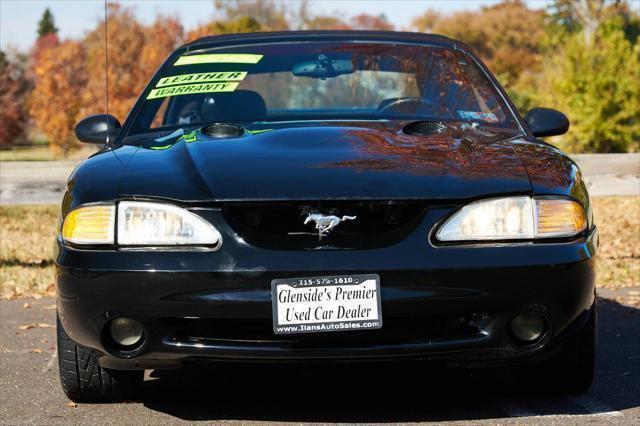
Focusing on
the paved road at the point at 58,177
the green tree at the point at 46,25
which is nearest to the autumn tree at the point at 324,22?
the green tree at the point at 46,25

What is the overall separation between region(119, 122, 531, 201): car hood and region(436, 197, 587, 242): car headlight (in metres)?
0.05

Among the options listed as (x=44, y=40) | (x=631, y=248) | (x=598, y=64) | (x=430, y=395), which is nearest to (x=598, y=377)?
(x=430, y=395)

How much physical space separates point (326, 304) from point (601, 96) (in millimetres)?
19559

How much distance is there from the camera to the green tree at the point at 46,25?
371ft

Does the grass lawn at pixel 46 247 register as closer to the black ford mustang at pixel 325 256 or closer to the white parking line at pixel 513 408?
the white parking line at pixel 513 408

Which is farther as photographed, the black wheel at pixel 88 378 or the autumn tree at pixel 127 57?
the autumn tree at pixel 127 57

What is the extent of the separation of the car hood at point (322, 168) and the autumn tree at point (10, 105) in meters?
67.3

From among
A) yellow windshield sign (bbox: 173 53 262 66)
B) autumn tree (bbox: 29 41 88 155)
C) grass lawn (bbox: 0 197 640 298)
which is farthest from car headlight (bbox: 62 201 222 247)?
autumn tree (bbox: 29 41 88 155)

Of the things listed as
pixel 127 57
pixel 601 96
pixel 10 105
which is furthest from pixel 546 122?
pixel 10 105

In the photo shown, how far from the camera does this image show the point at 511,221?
3.61 metres

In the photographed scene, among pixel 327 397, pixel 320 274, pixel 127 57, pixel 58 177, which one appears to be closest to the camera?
pixel 320 274

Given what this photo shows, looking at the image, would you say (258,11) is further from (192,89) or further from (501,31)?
(192,89)

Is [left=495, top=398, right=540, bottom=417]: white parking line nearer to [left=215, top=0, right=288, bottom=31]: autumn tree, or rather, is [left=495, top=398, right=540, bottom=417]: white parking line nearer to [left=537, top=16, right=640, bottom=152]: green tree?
[left=537, top=16, right=640, bottom=152]: green tree

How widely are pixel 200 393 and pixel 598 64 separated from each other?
19.3m
